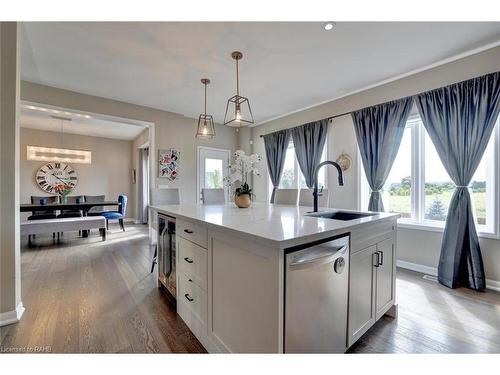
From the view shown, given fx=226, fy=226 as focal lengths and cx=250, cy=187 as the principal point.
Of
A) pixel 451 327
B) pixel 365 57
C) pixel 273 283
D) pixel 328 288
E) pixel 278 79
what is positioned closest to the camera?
pixel 273 283

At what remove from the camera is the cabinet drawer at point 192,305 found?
1.50 m

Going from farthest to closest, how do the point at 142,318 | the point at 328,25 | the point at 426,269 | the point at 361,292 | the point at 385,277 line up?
1. the point at 426,269
2. the point at 328,25
3. the point at 142,318
4. the point at 385,277
5. the point at 361,292

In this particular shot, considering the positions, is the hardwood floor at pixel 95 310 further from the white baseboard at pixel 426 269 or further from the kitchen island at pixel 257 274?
the white baseboard at pixel 426 269

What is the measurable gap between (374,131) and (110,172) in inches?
278

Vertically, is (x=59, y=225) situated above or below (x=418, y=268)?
above

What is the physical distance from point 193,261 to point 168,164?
3.38m

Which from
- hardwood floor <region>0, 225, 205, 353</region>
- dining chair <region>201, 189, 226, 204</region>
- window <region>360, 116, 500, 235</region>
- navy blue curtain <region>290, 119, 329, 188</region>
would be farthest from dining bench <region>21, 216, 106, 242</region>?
window <region>360, 116, 500, 235</region>

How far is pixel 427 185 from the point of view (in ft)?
9.64

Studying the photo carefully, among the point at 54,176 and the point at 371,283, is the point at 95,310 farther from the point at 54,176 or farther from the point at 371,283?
the point at 54,176

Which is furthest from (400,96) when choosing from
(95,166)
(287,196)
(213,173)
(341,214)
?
(95,166)

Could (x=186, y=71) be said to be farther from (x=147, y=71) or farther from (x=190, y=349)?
(x=190, y=349)

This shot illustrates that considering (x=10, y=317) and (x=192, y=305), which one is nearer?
(x=192, y=305)
